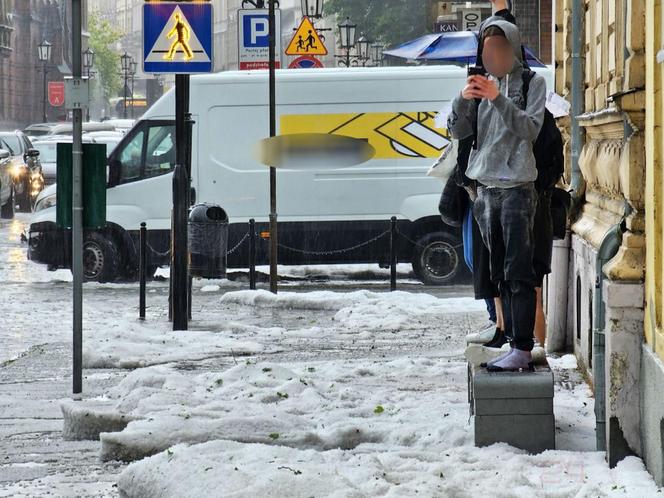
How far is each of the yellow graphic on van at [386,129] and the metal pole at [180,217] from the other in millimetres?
5828

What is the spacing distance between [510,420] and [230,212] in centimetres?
1271

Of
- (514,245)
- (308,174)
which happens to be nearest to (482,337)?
(514,245)

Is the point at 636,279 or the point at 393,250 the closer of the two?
the point at 636,279

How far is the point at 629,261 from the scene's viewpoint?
7047 mm

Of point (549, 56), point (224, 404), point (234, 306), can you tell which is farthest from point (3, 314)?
point (549, 56)

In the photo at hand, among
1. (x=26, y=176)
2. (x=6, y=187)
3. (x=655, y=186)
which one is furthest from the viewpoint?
(x=26, y=176)

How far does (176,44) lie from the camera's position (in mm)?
13305

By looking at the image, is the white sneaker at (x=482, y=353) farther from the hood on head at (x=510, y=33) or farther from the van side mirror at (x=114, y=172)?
the van side mirror at (x=114, y=172)

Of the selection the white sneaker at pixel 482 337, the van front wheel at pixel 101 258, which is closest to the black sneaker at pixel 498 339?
the white sneaker at pixel 482 337

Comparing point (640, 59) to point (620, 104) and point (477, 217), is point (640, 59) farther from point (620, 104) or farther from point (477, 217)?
point (477, 217)

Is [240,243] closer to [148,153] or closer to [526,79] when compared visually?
[148,153]

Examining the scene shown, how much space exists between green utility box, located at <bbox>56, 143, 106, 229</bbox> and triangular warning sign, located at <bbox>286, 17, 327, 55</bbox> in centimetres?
1907

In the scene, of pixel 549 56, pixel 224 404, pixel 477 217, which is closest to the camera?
pixel 477 217

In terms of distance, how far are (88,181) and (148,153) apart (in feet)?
32.7
